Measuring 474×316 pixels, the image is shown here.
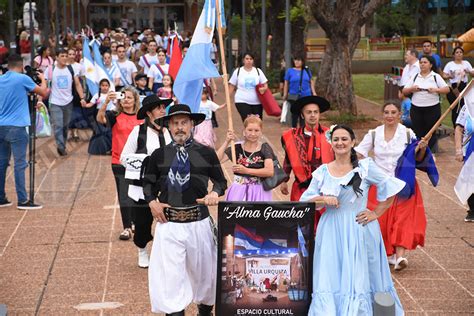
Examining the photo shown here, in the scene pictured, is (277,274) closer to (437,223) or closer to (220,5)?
(220,5)

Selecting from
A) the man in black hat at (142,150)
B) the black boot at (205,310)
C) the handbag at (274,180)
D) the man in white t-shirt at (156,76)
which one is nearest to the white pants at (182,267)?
the black boot at (205,310)

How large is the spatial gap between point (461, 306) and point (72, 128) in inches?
486

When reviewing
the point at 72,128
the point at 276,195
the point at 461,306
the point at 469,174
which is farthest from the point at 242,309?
the point at 72,128

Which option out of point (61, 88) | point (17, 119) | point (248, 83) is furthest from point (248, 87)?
point (17, 119)

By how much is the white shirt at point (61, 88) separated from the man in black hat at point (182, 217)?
10.4m

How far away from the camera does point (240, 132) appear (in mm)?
20312

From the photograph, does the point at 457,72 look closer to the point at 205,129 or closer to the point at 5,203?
the point at 205,129

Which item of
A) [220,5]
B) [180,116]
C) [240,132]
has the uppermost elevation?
[220,5]

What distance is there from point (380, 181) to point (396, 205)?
2.31 metres

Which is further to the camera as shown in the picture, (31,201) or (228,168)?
(228,168)

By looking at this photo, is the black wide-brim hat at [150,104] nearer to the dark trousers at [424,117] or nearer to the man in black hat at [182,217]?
the man in black hat at [182,217]

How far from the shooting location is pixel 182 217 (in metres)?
7.29

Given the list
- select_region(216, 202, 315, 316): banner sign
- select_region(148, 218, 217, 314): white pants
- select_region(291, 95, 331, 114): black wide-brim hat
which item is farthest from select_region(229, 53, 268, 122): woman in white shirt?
select_region(216, 202, 315, 316): banner sign

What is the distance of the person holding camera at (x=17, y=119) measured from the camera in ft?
41.6
